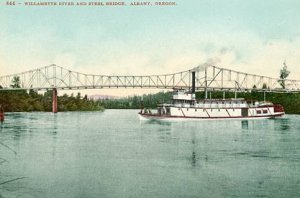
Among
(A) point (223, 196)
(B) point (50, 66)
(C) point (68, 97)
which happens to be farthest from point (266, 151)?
(C) point (68, 97)

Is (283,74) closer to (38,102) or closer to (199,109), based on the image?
(199,109)

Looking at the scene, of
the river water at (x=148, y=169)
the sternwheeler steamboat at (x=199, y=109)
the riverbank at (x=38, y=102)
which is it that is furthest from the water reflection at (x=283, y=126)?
the riverbank at (x=38, y=102)

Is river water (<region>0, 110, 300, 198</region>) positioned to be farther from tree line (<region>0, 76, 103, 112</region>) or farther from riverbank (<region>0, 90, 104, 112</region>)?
riverbank (<region>0, 90, 104, 112</region>)

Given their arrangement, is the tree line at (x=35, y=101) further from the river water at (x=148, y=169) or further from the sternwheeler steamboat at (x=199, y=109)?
the river water at (x=148, y=169)

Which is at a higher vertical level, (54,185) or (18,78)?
(18,78)

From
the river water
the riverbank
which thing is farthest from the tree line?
the river water

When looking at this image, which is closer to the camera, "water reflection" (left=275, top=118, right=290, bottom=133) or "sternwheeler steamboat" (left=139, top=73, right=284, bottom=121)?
"water reflection" (left=275, top=118, right=290, bottom=133)

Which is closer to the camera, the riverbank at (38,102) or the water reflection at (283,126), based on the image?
the water reflection at (283,126)

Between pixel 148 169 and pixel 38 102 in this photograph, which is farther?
pixel 38 102

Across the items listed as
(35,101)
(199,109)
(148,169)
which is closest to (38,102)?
(35,101)

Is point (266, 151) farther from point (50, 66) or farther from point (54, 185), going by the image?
point (50, 66)

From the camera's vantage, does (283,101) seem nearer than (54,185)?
No
